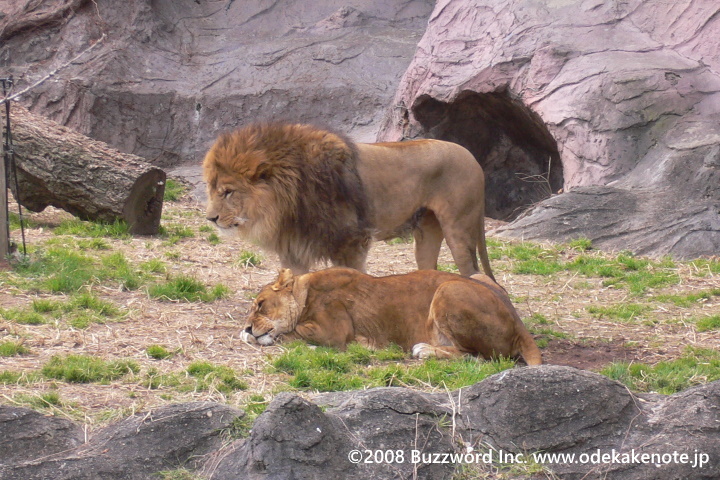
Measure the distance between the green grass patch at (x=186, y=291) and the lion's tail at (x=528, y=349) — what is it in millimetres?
2665

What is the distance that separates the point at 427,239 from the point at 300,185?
148cm

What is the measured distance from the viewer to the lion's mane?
6758 millimetres

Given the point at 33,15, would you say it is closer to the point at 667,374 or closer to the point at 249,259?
the point at 249,259

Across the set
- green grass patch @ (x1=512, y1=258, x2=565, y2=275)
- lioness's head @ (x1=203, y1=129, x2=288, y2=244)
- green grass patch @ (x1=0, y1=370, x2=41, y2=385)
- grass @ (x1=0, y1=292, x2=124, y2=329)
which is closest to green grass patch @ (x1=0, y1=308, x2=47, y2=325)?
grass @ (x1=0, y1=292, x2=124, y2=329)

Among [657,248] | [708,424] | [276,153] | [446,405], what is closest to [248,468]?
[446,405]

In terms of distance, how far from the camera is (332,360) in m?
5.38

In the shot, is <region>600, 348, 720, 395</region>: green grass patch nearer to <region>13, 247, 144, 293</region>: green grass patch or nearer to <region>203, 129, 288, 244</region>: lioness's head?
<region>203, 129, 288, 244</region>: lioness's head

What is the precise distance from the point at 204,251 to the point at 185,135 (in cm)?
533

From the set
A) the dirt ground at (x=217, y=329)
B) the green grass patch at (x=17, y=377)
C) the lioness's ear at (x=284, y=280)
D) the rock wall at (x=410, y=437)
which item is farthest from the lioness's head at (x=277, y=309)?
the rock wall at (x=410, y=437)

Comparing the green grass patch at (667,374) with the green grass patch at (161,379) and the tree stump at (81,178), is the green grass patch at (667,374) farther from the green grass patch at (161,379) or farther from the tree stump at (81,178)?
the tree stump at (81,178)

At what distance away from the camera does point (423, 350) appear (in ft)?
18.7

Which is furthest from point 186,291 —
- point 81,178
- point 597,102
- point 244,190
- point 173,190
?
point 597,102

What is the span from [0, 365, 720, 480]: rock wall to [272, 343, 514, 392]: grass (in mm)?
700

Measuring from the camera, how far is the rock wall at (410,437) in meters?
3.71
